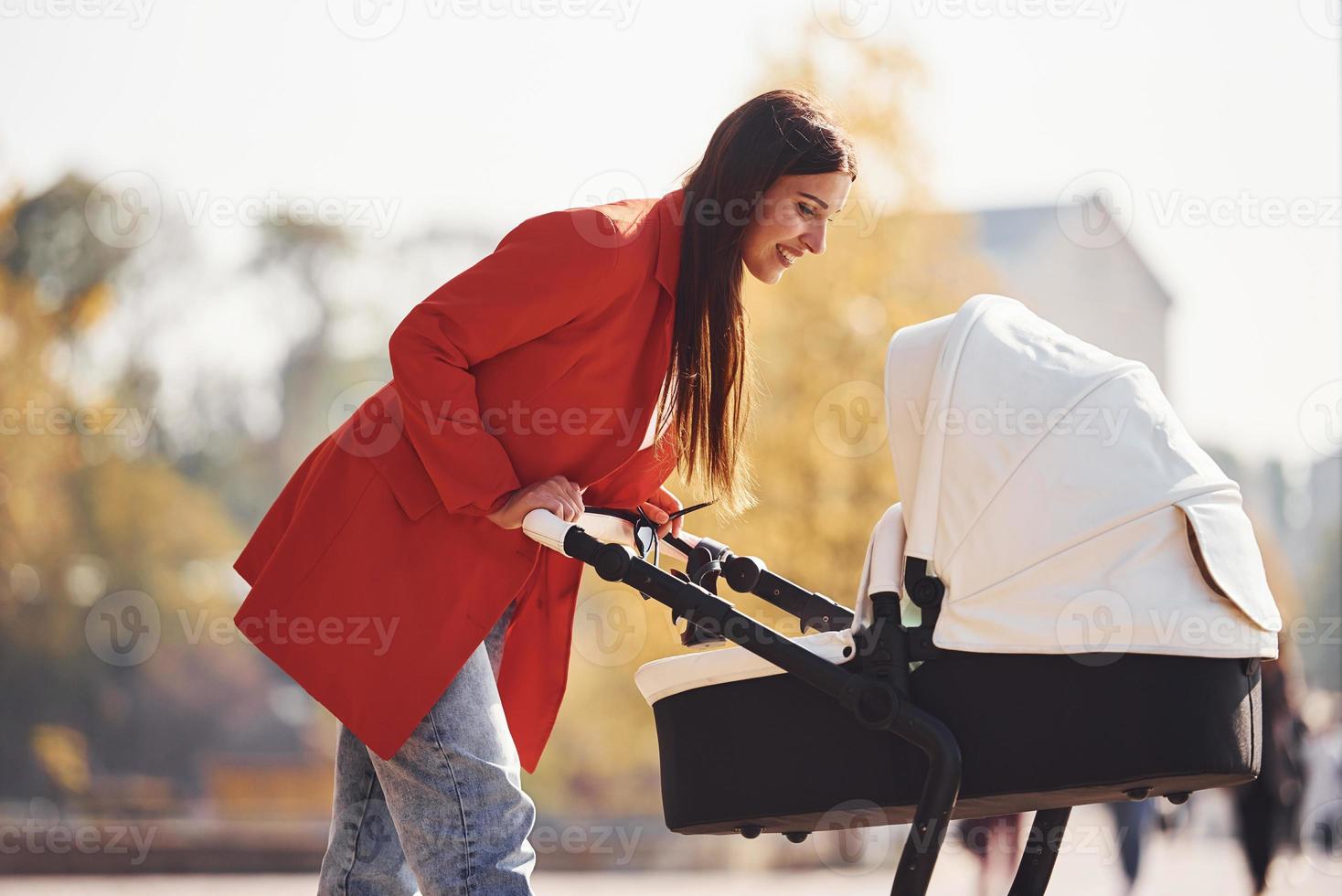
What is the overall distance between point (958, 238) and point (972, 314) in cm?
801

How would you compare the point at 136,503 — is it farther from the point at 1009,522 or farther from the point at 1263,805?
the point at 1009,522

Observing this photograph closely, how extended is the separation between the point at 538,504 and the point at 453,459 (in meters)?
0.18

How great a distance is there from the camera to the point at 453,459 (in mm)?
2443

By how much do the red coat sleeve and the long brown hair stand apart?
24cm

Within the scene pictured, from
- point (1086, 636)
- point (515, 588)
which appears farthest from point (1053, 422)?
point (515, 588)

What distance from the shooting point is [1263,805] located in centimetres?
705

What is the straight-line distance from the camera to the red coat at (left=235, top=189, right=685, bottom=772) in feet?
8.00

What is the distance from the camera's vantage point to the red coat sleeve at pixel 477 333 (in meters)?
2.44

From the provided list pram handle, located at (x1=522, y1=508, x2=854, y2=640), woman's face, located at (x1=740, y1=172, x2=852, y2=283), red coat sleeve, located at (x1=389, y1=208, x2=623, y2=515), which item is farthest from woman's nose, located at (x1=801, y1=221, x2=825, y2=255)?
pram handle, located at (x1=522, y1=508, x2=854, y2=640)
